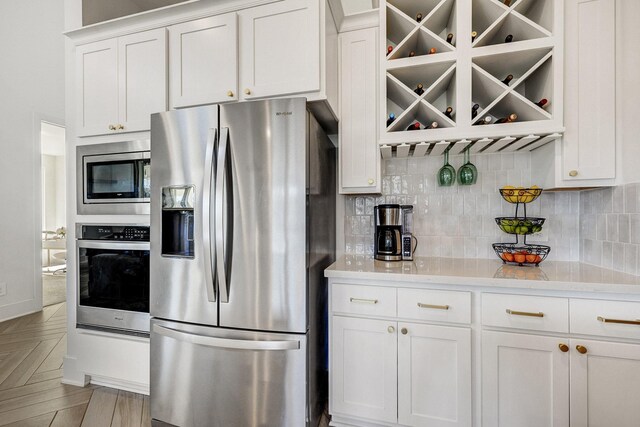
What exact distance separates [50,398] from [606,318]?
326cm

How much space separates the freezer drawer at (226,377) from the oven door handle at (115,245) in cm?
53

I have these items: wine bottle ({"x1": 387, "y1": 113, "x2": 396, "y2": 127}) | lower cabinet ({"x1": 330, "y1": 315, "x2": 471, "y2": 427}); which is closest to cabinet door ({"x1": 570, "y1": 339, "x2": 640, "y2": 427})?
lower cabinet ({"x1": 330, "y1": 315, "x2": 471, "y2": 427})

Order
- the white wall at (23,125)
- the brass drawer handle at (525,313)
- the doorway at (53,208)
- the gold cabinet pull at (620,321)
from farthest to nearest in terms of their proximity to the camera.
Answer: the doorway at (53,208) < the white wall at (23,125) < the brass drawer handle at (525,313) < the gold cabinet pull at (620,321)

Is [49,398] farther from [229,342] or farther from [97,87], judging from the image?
[97,87]

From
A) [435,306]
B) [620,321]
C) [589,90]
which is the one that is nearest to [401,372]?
[435,306]

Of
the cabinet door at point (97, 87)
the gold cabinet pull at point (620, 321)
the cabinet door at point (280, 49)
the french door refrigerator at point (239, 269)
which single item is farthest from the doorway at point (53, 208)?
the gold cabinet pull at point (620, 321)

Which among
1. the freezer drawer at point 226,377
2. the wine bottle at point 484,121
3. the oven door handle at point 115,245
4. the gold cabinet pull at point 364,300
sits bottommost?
the freezer drawer at point 226,377

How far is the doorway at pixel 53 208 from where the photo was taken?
5.57m

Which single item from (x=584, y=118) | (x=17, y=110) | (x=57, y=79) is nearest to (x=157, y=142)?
(x=584, y=118)

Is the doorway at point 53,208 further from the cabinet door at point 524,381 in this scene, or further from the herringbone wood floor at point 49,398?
the cabinet door at point 524,381

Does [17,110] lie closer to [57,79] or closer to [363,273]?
[57,79]

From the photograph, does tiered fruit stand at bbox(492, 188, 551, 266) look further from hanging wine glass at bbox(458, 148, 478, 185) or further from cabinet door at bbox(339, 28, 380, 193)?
cabinet door at bbox(339, 28, 380, 193)

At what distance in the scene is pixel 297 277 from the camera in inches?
57.5

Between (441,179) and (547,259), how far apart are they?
87 centimetres
